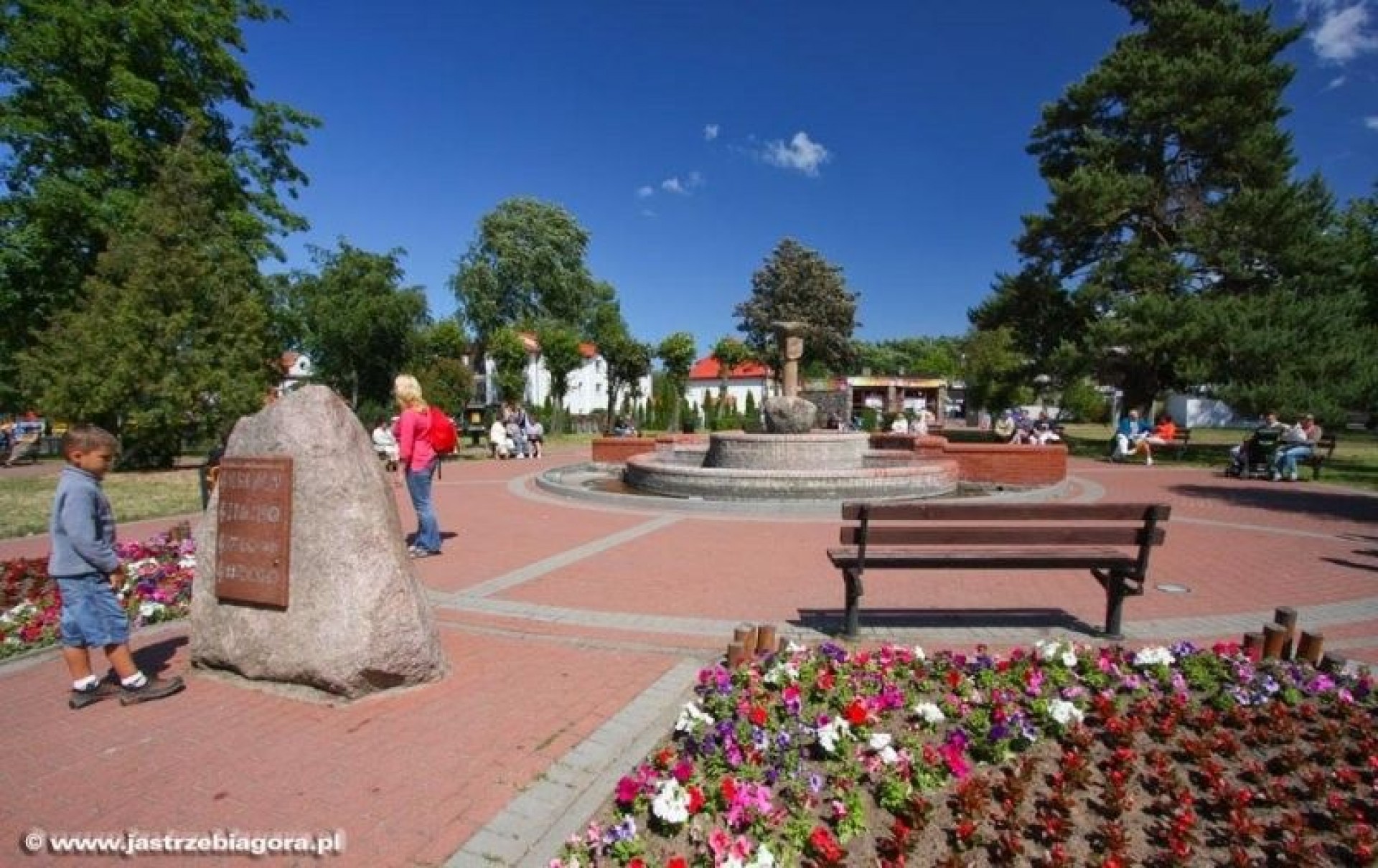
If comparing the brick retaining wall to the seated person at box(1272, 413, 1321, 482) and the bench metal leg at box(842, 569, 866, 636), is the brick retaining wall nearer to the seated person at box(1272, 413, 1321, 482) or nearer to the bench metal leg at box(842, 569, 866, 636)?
the seated person at box(1272, 413, 1321, 482)

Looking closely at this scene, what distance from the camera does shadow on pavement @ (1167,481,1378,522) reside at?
35.6ft

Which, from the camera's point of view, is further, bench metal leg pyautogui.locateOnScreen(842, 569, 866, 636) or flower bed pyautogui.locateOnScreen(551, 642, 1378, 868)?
bench metal leg pyautogui.locateOnScreen(842, 569, 866, 636)

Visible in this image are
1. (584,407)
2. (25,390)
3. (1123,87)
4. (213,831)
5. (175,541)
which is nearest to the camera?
(213,831)

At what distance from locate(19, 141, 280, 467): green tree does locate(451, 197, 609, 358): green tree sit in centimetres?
2687

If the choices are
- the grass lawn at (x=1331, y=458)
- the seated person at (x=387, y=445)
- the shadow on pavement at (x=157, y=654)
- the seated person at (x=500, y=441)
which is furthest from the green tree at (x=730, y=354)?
the shadow on pavement at (x=157, y=654)

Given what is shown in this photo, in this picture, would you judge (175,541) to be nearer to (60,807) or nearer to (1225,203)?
(60,807)

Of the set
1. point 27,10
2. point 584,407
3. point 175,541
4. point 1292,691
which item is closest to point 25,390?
point 27,10

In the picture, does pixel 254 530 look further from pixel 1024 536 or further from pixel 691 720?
pixel 1024 536

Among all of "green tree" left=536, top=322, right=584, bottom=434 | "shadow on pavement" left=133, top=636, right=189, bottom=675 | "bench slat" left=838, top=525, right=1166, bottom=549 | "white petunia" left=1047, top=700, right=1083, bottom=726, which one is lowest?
"shadow on pavement" left=133, top=636, right=189, bottom=675

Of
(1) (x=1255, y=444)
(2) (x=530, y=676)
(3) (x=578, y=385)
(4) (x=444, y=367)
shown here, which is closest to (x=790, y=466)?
(2) (x=530, y=676)

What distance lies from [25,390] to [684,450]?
17.2 m

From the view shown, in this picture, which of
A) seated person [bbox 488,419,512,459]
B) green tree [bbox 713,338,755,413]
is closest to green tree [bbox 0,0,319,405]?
seated person [bbox 488,419,512,459]

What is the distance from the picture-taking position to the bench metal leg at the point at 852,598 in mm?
4879

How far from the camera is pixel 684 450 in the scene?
16.6 meters
